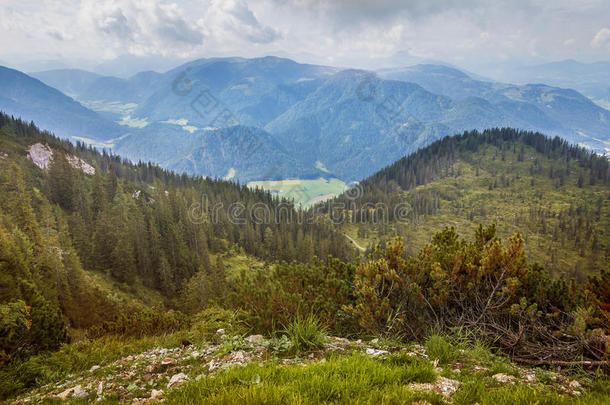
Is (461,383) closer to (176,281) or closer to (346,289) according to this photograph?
(346,289)

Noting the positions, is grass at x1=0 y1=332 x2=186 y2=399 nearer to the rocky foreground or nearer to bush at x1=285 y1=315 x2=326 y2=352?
the rocky foreground

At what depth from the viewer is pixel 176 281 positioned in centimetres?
6138

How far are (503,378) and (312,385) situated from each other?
3.98 metres

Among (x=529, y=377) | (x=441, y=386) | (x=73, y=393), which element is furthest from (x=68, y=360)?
(x=529, y=377)

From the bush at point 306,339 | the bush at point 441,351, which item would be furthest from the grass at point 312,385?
the bush at point 306,339

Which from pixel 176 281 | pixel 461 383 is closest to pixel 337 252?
pixel 176 281

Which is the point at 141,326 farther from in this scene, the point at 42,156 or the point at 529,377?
the point at 42,156

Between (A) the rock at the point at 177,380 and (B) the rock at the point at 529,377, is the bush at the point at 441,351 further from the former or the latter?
(A) the rock at the point at 177,380

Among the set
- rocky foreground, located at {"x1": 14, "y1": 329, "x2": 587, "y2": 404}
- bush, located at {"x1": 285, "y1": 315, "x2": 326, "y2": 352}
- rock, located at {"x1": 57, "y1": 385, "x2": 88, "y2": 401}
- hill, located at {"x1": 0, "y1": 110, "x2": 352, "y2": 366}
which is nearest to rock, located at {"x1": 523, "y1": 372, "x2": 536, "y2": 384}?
rocky foreground, located at {"x1": 14, "y1": 329, "x2": 587, "y2": 404}

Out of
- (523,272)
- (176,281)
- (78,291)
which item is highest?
(523,272)

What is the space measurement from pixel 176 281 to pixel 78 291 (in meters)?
29.9

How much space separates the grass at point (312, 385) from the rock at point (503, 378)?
1332 millimetres

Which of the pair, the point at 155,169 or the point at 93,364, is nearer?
the point at 93,364

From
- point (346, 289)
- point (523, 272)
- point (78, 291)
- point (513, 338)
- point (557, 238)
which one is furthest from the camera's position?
point (557, 238)
